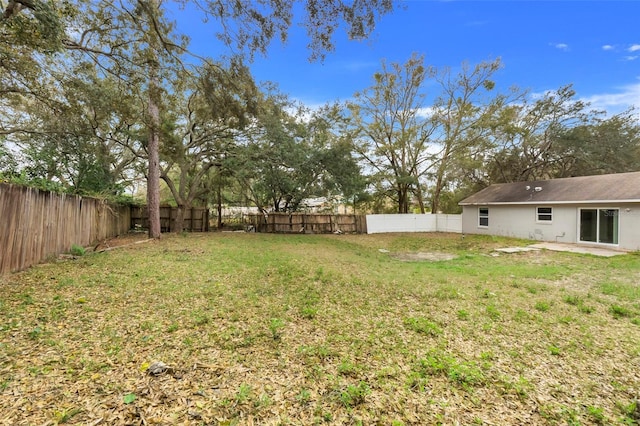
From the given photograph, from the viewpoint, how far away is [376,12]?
4.58 metres

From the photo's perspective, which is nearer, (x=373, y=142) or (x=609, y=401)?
(x=609, y=401)

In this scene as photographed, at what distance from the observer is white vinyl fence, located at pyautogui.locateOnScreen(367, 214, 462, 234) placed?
53.5 ft

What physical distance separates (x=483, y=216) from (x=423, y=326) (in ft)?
45.1

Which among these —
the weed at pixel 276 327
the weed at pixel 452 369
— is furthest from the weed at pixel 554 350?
the weed at pixel 276 327

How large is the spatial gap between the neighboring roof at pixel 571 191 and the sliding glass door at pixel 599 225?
1.84ft

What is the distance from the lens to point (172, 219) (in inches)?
570

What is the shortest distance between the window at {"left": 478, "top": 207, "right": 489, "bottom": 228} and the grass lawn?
32.4ft

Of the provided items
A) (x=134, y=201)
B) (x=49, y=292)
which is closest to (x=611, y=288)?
(x=49, y=292)

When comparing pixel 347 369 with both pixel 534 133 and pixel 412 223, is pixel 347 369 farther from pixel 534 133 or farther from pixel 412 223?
pixel 534 133

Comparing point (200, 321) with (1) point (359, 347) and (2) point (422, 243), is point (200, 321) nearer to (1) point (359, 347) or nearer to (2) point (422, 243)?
(1) point (359, 347)


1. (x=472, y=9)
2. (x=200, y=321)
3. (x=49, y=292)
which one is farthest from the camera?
(x=472, y=9)

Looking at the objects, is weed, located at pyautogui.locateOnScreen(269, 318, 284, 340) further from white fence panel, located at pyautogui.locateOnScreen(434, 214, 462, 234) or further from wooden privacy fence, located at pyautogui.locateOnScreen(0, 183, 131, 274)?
white fence panel, located at pyautogui.locateOnScreen(434, 214, 462, 234)

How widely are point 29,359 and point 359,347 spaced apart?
2.67 m

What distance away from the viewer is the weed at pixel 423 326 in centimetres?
300
